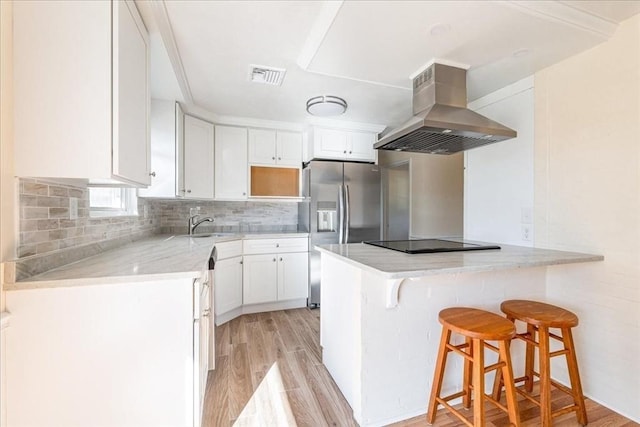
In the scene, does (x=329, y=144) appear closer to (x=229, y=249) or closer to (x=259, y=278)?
(x=229, y=249)

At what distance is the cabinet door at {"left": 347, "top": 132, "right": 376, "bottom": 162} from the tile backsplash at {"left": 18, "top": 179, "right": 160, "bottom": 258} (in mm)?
2614

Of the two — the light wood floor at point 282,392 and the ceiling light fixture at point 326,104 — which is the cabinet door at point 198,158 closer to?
the ceiling light fixture at point 326,104

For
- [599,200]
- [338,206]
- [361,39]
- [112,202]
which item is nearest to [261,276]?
[338,206]

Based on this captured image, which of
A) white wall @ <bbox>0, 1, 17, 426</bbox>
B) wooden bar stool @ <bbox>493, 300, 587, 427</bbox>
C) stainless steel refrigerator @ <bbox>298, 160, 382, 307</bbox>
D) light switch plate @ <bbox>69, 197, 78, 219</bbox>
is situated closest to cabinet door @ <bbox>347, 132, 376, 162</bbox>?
stainless steel refrigerator @ <bbox>298, 160, 382, 307</bbox>

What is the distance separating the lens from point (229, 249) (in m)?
2.92

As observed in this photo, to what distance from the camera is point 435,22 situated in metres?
1.54

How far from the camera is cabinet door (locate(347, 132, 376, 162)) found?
139 inches

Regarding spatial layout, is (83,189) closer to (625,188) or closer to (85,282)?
(85,282)

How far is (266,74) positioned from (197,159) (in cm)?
135

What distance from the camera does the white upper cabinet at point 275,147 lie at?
346cm

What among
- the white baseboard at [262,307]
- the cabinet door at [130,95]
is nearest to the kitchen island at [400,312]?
the cabinet door at [130,95]

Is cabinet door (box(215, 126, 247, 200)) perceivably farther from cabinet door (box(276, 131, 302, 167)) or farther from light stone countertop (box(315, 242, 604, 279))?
light stone countertop (box(315, 242, 604, 279))

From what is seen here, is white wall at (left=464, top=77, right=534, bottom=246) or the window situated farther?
white wall at (left=464, top=77, right=534, bottom=246)

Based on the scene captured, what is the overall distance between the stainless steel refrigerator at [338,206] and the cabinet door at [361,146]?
115 mm
